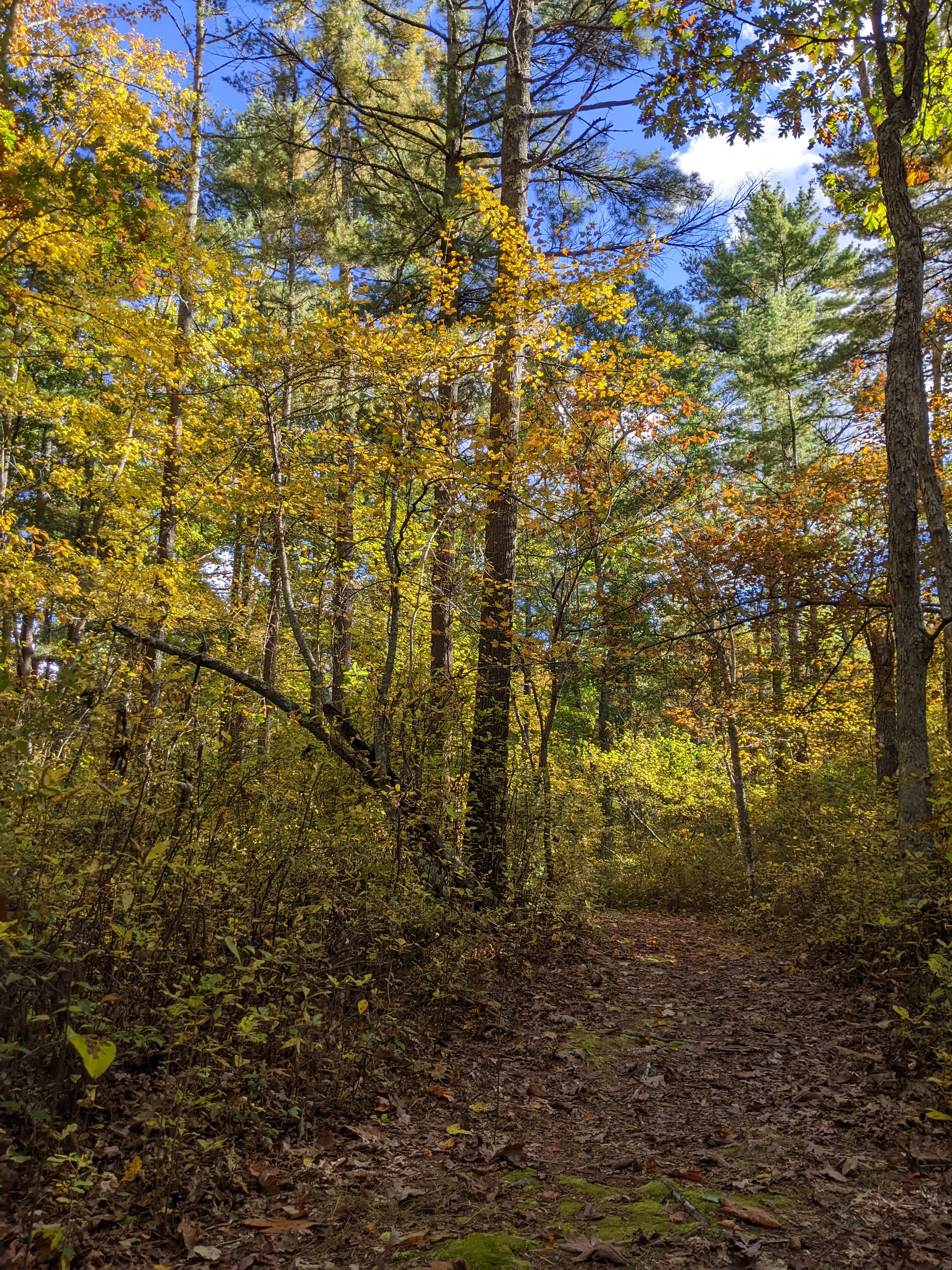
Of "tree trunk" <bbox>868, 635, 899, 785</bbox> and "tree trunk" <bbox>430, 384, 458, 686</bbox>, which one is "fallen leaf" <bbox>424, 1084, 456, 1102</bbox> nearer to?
"tree trunk" <bbox>430, 384, 458, 686</bbox>

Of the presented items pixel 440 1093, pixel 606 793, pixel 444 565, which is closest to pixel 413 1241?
pixel 440 1093

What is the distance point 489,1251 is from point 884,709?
915 centimetres

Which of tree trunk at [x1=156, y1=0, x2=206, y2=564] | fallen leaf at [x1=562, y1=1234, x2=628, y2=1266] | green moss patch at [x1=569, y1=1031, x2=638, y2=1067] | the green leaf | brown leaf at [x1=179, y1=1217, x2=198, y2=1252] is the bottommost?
green moss patch at [x1=569, y1=1031, x2=638, y2=1067]

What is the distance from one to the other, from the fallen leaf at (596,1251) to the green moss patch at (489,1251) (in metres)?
0.14

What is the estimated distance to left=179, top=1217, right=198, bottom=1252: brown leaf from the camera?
2443 millimetres

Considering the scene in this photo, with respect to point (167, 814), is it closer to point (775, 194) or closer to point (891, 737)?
point (891, 737)

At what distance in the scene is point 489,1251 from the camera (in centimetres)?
246

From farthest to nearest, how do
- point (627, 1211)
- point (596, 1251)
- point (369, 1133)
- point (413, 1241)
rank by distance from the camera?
point (369, 1133)
point (627, 1211)
point (413, 1241)
point (596, 1251)

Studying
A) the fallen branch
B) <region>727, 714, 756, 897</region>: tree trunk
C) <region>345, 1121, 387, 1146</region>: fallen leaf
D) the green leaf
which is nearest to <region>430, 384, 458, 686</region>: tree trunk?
the fallen branch

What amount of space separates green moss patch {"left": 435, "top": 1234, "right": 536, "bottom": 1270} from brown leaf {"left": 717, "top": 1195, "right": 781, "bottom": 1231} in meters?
0.74

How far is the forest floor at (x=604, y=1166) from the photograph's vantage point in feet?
8.02

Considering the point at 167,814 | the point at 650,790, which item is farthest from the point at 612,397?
the point at 650,790

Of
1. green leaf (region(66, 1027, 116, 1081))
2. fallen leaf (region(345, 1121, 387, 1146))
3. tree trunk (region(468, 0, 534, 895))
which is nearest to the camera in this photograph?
green leaf (region(66, 1027, 116, 1081))

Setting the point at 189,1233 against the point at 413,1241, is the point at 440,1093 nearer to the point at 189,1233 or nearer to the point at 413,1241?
the point at 413,1241
